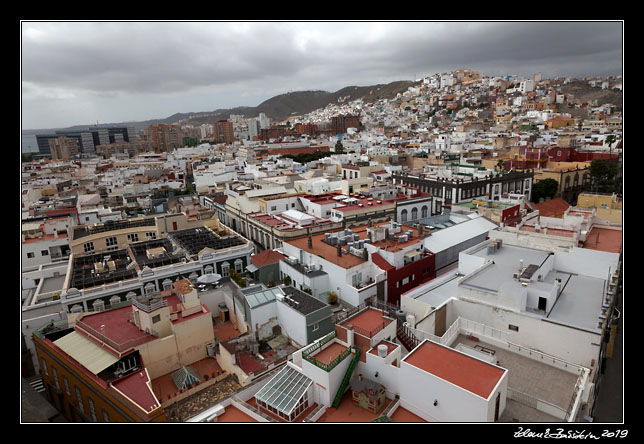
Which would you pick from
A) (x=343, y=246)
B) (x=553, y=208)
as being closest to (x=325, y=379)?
(x=343, y=246)

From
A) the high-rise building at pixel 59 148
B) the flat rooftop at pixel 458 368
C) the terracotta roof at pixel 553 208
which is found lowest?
the flat rooftop at pixel 458 368

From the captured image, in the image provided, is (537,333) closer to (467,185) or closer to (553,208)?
(553,208)

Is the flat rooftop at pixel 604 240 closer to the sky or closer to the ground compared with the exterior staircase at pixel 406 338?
closer to the sky

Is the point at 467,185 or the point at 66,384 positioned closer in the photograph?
the point at 66,384

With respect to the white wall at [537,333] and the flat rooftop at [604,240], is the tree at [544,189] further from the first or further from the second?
the white wall at [537,333]

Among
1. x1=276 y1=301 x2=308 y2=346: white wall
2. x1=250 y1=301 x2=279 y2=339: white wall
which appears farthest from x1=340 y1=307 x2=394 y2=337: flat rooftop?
x1=250 y1=301 x2=279 y2=339: white wall

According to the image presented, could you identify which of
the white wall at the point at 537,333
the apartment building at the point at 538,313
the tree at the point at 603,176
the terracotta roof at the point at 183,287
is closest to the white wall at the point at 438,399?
the apartment building at the point at 538,313
